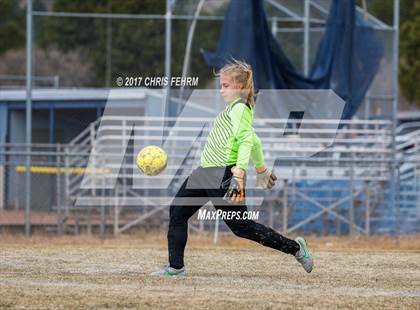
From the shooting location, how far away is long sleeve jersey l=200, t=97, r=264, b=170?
30.1ft

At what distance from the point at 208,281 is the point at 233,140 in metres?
1.30

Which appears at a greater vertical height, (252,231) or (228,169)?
(228,169)

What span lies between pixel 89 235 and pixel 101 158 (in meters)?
2.12

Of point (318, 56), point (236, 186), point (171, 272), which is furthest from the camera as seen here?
point (318, 56)

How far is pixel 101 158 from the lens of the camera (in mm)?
20453

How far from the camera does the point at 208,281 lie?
932 cm

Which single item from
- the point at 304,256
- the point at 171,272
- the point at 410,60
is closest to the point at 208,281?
the point at 171,272

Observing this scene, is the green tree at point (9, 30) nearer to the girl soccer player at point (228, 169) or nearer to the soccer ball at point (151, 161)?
the soccer ball at point (151, 161)

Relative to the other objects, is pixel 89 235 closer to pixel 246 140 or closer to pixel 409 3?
pixel 246 140

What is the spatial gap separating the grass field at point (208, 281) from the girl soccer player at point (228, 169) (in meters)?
0.44

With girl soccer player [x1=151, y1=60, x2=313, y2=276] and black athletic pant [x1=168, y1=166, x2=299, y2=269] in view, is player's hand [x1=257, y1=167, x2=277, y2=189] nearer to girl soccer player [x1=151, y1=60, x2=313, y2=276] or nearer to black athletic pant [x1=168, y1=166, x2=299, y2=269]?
girl soccer player [x1=151, y1=60, x2=313, y2=276]

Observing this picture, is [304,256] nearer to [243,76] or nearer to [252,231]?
[252,231]

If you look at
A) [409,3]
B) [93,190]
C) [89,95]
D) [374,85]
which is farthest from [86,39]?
[93,190]

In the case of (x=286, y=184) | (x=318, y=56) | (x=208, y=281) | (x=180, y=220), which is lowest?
(x=286, y=184)
